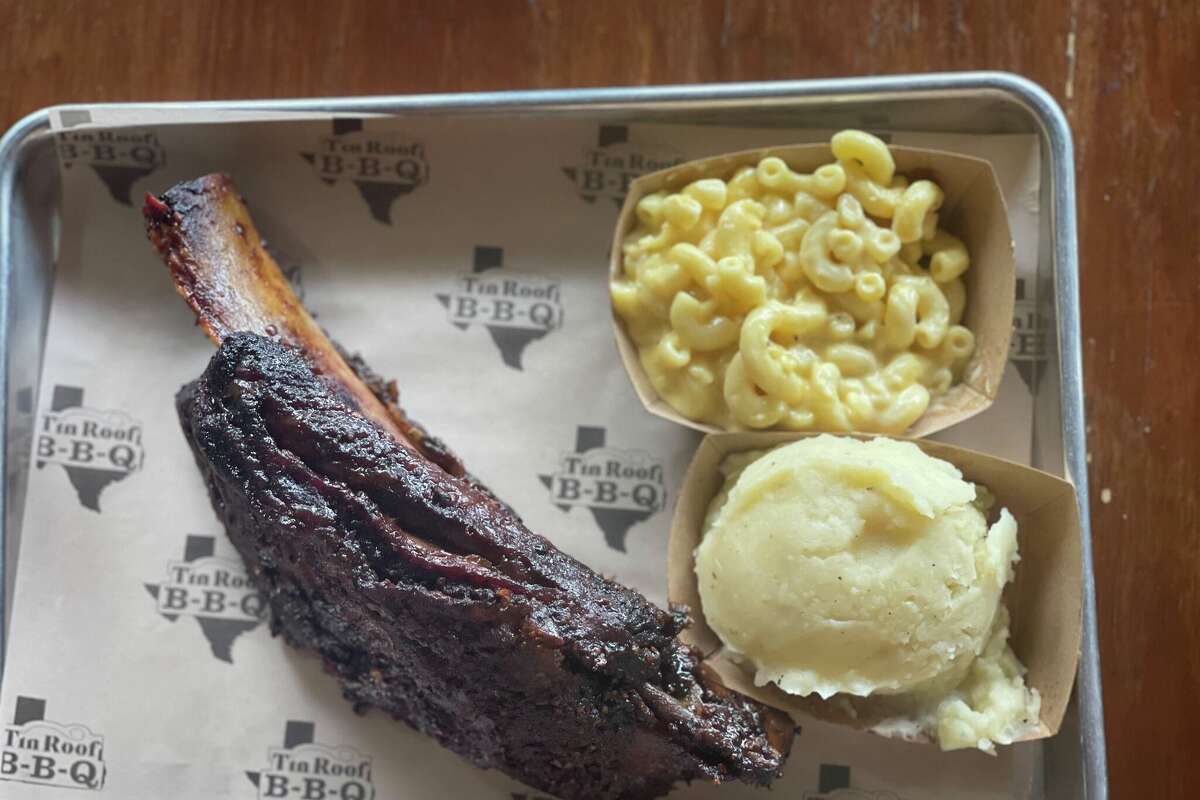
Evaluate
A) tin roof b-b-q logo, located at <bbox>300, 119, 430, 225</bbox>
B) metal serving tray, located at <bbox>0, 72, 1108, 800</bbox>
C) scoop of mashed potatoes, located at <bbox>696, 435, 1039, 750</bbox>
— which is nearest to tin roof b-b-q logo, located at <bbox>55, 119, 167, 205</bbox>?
metal serving tray, located at <bbox>0, 72, 1108, 800</bbox>

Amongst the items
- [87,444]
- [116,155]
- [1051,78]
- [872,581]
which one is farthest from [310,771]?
[1051,78]

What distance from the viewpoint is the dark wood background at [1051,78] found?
1.73 metres

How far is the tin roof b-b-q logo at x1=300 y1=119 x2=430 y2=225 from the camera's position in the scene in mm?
1835

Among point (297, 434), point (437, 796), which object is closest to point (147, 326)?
point (297, 434)

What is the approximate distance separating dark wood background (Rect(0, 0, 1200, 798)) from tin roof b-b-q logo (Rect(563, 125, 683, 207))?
0.11 meters

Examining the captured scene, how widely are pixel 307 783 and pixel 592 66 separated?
131cm

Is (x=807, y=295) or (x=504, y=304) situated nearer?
(x=807, y=295)

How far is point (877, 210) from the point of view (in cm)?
163

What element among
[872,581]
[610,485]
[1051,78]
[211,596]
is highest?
[1051,78]

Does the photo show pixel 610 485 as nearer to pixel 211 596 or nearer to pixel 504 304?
pixel 504 304

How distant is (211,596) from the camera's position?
5.75ft

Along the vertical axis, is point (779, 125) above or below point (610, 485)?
above

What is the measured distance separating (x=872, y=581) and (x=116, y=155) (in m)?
1.46

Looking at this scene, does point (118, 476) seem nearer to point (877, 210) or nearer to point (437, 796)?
point (437, 796)
